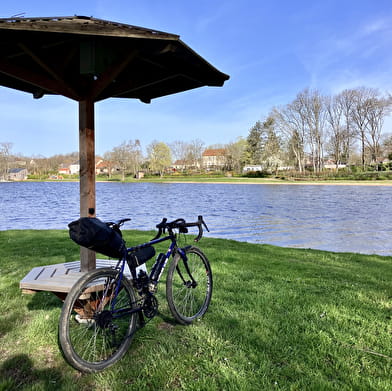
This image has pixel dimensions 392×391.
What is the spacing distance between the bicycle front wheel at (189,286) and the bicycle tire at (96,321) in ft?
1.65

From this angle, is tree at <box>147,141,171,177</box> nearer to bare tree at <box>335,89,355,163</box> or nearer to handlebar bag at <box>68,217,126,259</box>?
bare tree at <box>335,89,355,163</box>

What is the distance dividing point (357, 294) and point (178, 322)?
234 centimetres

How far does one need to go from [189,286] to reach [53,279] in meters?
1.33

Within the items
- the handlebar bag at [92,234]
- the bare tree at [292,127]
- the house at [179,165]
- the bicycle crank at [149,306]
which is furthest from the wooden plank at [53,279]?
the house at [179,165]

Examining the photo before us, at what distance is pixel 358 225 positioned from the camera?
1166cm

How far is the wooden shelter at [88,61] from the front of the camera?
233cm

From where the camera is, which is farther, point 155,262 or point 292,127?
point 292,127

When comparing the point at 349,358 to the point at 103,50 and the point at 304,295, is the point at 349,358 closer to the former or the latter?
the point at 304,295

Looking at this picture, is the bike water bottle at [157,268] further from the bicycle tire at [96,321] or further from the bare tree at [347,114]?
the bare tree at [347,114]

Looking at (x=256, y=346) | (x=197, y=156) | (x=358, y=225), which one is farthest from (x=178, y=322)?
(x=197, y=156)

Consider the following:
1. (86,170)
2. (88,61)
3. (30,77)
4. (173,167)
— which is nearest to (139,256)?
(86,170)

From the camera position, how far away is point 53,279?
2.87 m

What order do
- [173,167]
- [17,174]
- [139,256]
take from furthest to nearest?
[173,167] < [17,174] < [139,256]

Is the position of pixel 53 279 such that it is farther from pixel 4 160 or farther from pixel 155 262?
pixel 4 160
